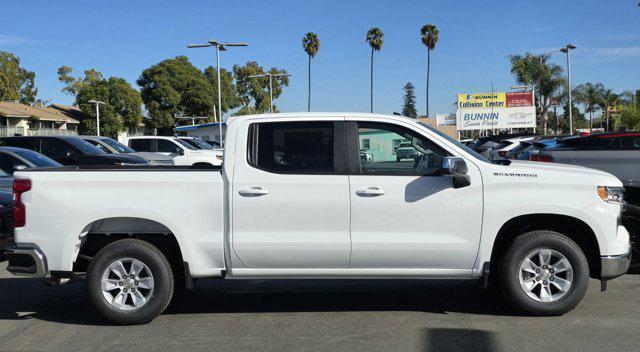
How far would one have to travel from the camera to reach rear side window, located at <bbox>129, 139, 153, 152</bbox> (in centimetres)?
2289

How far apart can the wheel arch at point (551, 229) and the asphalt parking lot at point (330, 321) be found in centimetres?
53

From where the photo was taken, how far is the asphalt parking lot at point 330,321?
201 inches

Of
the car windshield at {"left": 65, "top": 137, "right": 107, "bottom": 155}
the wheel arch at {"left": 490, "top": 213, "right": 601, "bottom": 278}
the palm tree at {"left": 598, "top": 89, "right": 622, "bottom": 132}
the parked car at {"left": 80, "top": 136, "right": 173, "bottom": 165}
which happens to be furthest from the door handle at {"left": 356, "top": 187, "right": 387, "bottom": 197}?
the palm tree at {"left": 598, "top": 89, "right": 622, "bottom": 132}

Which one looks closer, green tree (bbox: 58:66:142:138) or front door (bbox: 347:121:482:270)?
front door (bbox: 347:121:482:270)

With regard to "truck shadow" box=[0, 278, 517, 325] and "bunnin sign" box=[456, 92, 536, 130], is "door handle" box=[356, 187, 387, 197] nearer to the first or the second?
"truck shadow" box=[0, 278, 517, 325]

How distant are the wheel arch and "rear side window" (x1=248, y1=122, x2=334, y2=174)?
1793 millimetres

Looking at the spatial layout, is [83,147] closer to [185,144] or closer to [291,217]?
[185,144]

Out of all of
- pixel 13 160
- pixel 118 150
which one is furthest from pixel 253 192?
pixel 118 150

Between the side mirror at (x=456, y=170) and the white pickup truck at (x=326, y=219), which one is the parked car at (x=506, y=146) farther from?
the side mirror at (x=456, y=170)

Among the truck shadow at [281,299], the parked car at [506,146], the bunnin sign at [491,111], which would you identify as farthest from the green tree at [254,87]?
the truck shadow at [281,299]

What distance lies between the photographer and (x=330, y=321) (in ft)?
19.0

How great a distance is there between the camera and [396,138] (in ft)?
18.9

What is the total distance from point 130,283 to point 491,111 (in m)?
51.1

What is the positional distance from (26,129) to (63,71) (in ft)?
112
